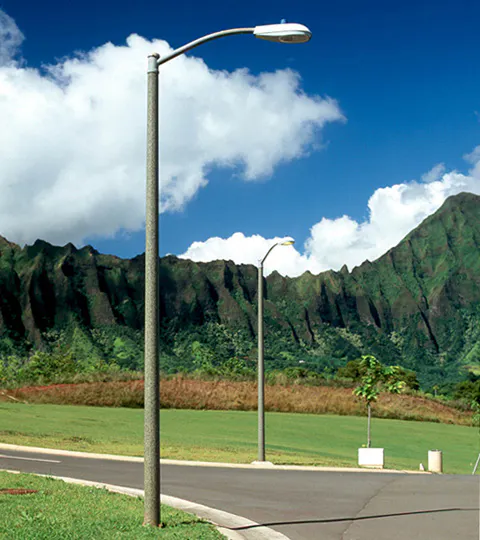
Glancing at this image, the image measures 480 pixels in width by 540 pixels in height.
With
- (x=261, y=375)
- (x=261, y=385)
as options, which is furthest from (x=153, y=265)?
(x=261, y=385)

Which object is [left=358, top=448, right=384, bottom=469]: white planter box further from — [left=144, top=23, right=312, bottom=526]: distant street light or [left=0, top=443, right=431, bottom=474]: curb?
[left=144, top=23, right=312, bottom=526]: distant street light

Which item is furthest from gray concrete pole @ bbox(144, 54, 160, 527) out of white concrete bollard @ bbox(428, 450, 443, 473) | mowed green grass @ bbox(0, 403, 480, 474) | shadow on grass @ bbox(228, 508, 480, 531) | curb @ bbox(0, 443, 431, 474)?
white concrete bollard @ bbox(428, 450, 443, 473)

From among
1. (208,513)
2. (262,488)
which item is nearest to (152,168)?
(208,513)

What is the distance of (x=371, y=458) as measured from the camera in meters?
26.9

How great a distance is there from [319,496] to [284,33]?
10.1 m

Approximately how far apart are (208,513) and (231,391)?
1739 inches

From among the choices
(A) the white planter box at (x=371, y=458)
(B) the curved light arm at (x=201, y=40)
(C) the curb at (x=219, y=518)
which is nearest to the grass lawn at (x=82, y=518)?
(C) the curb at (x=219, y=518)

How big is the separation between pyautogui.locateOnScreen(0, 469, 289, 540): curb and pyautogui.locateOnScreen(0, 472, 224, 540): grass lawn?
405 mm

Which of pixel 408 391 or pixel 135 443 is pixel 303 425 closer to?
pixel 135 443

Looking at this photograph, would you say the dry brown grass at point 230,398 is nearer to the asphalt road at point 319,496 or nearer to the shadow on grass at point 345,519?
the asphalt road at point 319,496

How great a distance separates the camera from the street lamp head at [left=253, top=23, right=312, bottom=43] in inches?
394

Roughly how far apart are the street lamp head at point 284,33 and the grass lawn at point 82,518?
714 centimetres

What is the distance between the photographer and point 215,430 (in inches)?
1612

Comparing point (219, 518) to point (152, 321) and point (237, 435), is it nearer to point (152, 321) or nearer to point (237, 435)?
point (152, 321)
